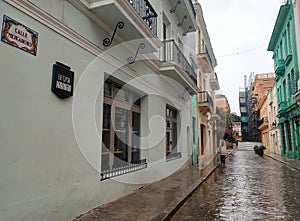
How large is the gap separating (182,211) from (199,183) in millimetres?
2988

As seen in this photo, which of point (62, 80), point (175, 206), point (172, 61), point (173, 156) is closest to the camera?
point (62, 80)

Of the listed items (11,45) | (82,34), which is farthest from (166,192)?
(11,45)

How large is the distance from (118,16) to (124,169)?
3.54m

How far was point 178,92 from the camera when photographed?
10.9 metres

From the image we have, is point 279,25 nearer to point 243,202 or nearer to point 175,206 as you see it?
point 243,202

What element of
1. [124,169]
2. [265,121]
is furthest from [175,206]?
[265,121]

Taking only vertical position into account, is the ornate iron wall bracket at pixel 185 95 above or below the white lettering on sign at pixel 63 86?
above

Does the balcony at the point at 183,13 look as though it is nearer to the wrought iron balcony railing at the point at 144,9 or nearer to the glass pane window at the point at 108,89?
the wrought iron balcony railing at the point at 144,9

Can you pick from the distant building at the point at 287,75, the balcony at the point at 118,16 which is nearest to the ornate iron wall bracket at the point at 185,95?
Answer: the balcony at the point at 118,16

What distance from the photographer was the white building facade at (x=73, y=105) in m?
3.17

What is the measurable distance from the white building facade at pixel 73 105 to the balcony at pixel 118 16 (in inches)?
0.8

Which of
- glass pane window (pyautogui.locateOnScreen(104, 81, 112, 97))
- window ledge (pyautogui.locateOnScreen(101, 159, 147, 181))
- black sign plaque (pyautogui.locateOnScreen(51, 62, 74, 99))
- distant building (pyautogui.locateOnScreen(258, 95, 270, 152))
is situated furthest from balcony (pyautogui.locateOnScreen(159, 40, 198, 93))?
distant building (pyautogui.locateOnScreen(258, 95, 270, 152))

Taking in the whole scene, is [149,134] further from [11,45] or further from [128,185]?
[11,45]

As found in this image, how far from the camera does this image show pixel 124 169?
19.9 feet
